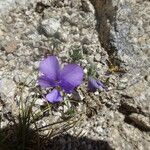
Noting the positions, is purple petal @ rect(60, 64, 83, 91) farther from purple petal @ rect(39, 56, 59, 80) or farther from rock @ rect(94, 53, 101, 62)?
rock @ rect(94, 53, 101, 62)

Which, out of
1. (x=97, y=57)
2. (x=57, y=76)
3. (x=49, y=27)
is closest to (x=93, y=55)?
(x=97, y=57)

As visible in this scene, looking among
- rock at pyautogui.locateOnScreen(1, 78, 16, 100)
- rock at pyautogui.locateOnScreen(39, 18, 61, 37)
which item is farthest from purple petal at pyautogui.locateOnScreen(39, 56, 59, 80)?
rock at pyautogui.locateOnScreen(39, 18, 61, 37)

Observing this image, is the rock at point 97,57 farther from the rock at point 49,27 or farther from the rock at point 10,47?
the rock at point 10,47

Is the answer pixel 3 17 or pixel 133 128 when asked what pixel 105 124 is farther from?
pixel 3 17

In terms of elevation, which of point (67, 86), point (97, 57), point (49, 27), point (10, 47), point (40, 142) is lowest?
point (40, 142)

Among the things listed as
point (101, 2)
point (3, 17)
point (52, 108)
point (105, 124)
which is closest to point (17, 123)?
point (52, 108)

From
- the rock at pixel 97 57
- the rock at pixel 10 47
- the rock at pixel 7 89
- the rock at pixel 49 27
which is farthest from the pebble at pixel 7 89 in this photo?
the rock at pixel 97 57

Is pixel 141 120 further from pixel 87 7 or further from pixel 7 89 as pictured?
pixel 87 7

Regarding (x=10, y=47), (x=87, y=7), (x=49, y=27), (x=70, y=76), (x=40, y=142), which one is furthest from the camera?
(x=87, y=7)
